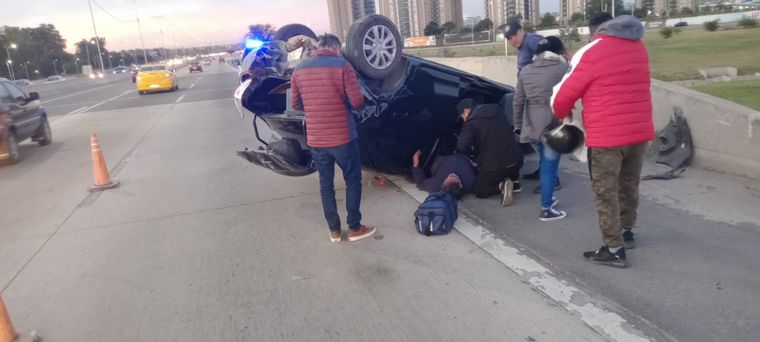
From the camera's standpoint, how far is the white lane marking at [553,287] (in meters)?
3.33

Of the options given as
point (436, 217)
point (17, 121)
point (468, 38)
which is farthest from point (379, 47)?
point (468, 38)

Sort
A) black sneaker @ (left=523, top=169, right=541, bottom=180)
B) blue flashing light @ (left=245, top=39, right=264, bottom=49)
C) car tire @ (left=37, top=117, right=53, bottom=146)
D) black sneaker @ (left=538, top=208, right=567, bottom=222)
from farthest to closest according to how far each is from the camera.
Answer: car tire @ (left=37, top=117, right=53, bottom=146) → black sneaker @ (left=523, top=169, right=541, bottom=180) → blue flashing light @ (left=245, top=39, right=264, bottom=49) → black sneaker @ (left=538, top=208, right=567, bottom=222)

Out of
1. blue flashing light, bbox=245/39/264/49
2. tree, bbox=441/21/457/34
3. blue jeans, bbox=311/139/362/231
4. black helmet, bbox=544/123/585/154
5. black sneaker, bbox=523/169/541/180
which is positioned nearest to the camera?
black helmet, bbox=544/123/585/154

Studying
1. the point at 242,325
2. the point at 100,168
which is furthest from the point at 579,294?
the point at 100,168

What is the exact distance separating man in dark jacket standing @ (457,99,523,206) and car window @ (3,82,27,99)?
33.0ft

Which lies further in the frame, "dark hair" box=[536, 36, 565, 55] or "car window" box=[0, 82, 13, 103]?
"car window" box=[0, 82, 13, 103]

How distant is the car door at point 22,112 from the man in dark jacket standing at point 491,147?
30.8ft

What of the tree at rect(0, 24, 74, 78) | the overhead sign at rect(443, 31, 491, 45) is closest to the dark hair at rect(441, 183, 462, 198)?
the overhead sign at rect(443, 31, 491, 45)

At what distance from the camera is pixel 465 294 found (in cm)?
396

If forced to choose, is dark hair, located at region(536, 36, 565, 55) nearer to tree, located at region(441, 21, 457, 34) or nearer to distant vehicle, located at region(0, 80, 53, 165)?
distant vehicle, located at region(0, 80, 53, 165)

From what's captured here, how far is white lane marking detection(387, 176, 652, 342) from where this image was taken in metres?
3.33

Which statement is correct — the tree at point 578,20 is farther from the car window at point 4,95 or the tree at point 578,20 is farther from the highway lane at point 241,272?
the highway lane at point 241,272

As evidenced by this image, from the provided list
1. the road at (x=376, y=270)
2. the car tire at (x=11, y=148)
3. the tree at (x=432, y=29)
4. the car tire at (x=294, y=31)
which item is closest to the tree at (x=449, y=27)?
the tree at (x=432, y=29)

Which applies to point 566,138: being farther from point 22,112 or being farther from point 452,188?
point 22,112
